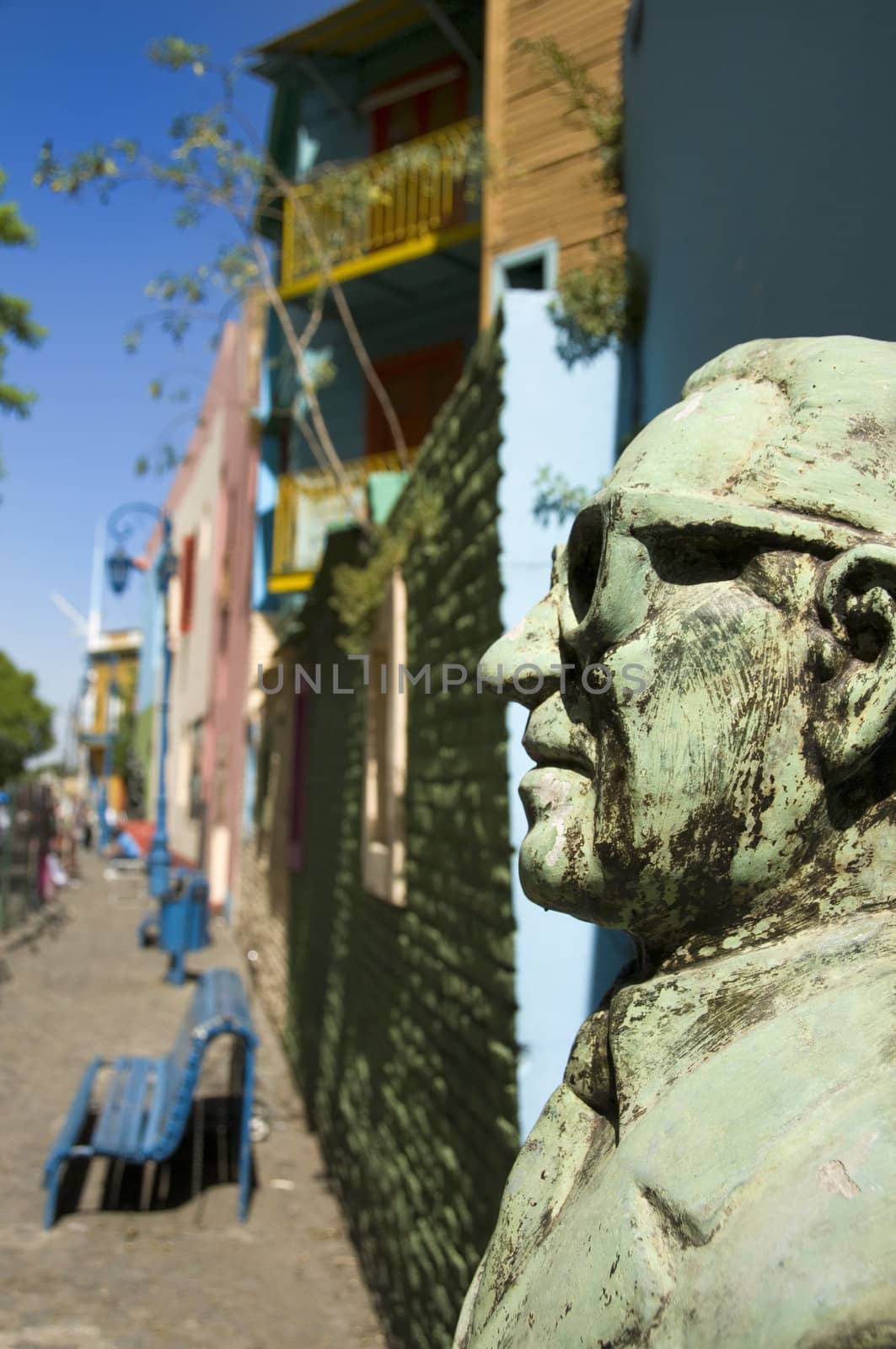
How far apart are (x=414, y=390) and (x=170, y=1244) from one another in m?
8.95

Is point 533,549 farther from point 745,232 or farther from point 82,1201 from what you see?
point 82,1201

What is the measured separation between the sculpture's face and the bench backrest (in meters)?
5.03

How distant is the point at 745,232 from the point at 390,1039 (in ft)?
11.2

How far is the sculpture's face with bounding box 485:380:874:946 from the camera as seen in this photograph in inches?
42.9

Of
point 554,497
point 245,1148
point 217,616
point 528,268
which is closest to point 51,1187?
point 245,1148

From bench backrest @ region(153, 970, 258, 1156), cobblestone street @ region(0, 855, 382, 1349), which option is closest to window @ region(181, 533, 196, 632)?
cobblestone street @ region(0, 855, 382, 1349)

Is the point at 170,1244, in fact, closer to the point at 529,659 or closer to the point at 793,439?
the point at 529,659

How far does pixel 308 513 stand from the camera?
12312 mm

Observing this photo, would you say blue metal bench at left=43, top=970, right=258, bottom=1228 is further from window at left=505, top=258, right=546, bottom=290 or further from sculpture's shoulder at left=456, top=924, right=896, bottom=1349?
sculpture's shoulder at left=456, top=924, right=896, bottom=1349

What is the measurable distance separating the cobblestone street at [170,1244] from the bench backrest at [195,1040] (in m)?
0.49

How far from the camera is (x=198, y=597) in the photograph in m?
22.8

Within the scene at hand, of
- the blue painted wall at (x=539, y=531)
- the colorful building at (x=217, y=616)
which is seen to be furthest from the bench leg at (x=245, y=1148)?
the colorful building at (x=217, y=616)

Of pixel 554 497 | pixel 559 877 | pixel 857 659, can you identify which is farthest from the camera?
pixel 554 497

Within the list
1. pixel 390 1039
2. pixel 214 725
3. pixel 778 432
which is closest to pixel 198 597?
pixel 214 725
